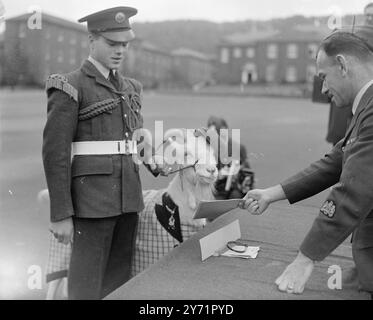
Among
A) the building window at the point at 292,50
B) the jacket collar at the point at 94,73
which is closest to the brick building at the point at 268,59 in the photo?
the building window at the point at 292,50

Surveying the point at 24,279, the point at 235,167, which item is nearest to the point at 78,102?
the point at 24,279

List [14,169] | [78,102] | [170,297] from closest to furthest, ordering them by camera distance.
A: [170,297], [78,102], [14,169]

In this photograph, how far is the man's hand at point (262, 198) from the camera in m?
1.72

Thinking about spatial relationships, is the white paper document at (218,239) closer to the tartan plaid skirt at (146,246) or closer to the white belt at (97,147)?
the tartan plaid skirt at (146,246)

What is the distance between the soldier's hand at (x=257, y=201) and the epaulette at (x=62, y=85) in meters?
0.87

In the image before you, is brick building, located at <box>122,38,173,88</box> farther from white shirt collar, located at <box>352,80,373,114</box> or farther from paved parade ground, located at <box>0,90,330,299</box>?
white shirt collar, located at <box>352,80,373,114</box>

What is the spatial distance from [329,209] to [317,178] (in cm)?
43

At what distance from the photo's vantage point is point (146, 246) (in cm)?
250

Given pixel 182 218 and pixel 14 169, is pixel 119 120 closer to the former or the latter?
pixel 182 218

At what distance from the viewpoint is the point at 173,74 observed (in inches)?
218

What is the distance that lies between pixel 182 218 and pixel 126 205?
437 millimetres

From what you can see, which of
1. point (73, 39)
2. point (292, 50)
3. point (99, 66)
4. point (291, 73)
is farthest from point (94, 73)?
point (291, 73)

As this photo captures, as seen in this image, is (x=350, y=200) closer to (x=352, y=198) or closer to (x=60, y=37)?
(x=352, y=198)

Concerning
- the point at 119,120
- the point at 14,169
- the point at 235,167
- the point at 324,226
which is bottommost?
the point at 14,169
